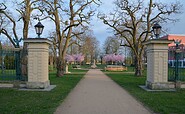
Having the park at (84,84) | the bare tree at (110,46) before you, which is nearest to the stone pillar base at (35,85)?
the park at (84,84)

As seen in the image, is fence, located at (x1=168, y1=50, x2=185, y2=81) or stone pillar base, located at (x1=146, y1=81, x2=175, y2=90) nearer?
stone pillar base, located at (x1=146, y1=81, x2=175, y2=90)

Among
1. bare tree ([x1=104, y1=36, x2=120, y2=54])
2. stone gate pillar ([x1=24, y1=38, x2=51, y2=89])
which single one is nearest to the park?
stone gate pillar ([x1=24, y1=38, x2=51, y2=89])

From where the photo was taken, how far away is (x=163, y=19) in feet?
83.8

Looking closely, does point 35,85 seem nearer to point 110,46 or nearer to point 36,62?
point 36,62

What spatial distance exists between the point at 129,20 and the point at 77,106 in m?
21.2

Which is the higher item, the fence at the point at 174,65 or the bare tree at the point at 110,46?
the bare tree at the point at 110,46

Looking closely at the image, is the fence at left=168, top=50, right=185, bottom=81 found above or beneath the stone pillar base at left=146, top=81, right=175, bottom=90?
above

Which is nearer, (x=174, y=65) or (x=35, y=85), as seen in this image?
(x=35, y=85)

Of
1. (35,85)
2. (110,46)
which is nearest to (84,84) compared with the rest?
(35,85)

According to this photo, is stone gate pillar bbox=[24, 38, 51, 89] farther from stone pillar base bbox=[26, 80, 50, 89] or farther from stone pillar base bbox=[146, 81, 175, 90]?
stone pillar base bbox=[146, 81, 175, 90]

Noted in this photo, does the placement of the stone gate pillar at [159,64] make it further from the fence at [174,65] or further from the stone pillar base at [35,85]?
the stone pillar base at [35,85]

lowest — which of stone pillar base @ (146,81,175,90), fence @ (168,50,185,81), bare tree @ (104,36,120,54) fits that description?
stone pillar base @ (146,81,175,90)

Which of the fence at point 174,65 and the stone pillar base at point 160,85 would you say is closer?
the stone pillar base at point 160,85

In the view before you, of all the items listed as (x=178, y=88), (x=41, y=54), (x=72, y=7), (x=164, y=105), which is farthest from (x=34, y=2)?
(x=164, y=105)
